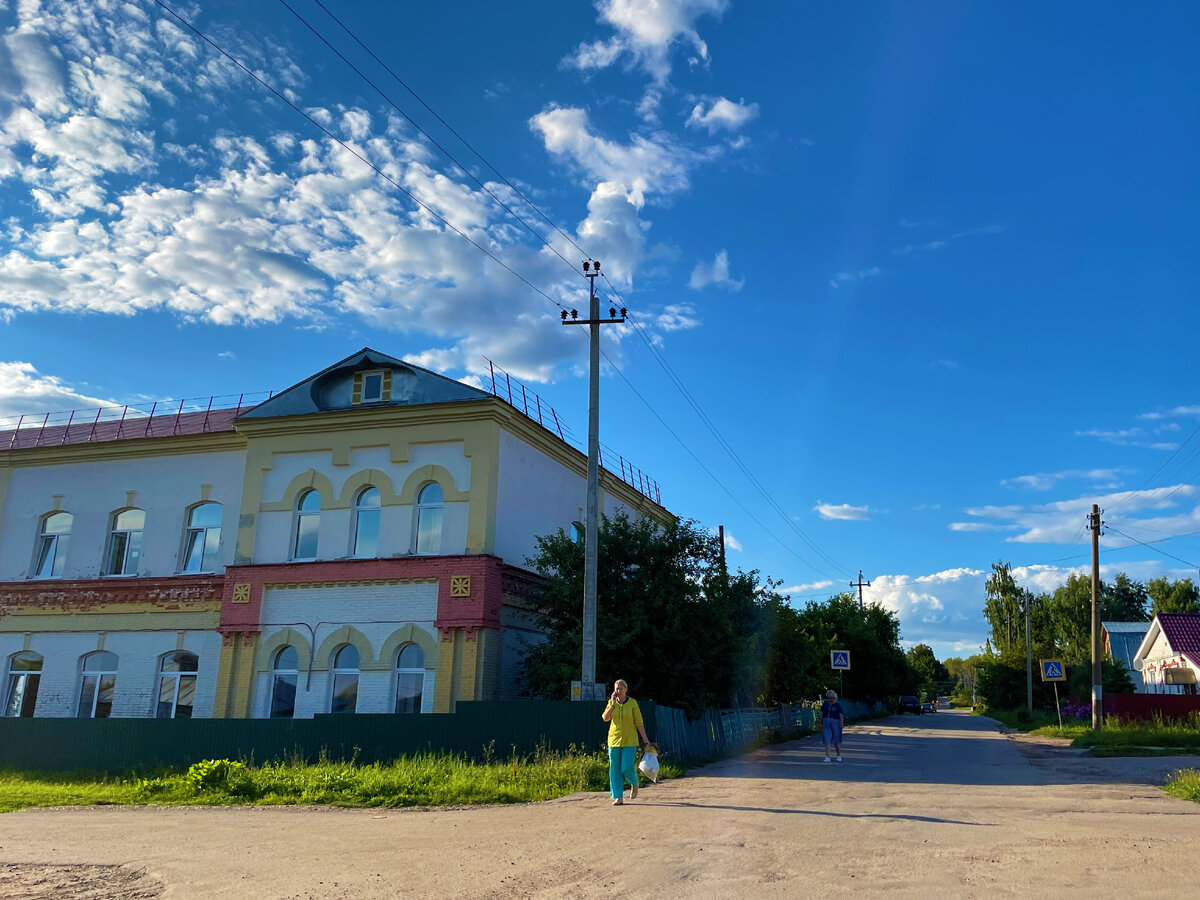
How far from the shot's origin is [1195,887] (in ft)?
24.0

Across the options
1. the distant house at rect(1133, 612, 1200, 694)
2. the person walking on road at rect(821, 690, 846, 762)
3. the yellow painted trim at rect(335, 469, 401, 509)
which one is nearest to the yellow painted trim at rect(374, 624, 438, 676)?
the yellow painted trim at rect(335, 469, 401, 509)

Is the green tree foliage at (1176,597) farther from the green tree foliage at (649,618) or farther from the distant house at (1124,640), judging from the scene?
the green tree foliage at (649,618)

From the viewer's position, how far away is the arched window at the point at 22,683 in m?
25.2

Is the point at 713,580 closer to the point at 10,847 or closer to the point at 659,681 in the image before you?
the point at 659,681

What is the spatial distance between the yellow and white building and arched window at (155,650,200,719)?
6cm

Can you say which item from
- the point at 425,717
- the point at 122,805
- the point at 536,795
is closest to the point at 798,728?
the point at 425,717

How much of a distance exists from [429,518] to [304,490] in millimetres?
3608

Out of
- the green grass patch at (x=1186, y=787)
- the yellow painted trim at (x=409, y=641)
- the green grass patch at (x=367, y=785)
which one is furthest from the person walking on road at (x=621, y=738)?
the yellow painted trim at (x=409, y=641)

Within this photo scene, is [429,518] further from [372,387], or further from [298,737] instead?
[298,737]

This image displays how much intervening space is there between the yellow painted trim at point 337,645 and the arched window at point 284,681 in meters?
0.69

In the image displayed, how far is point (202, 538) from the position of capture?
25078mm

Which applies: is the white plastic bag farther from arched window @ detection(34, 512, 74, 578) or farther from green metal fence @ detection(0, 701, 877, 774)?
arched window @ detection(34, 512, 74, 578)

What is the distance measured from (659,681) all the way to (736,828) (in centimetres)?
1025

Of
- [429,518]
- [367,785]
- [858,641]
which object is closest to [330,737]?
[367,785]
